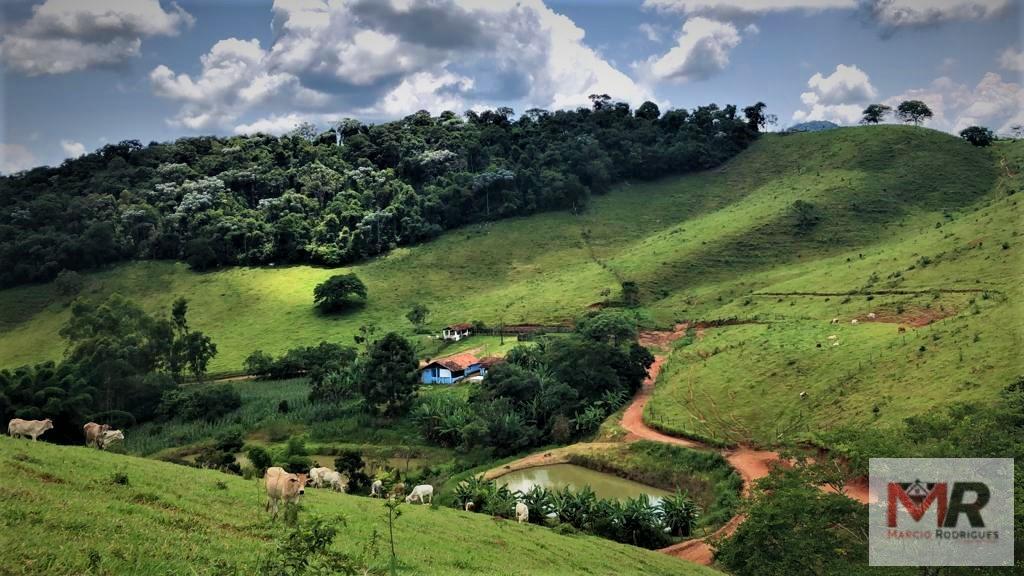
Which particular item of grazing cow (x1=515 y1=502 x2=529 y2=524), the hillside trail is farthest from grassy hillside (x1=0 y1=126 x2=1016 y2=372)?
grazing cow (x1=515 y1=502 x2=529 y2=524)

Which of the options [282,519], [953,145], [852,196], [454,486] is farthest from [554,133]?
[282,519]

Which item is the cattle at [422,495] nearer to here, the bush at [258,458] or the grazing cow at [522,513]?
the grazing cow at [522,513]

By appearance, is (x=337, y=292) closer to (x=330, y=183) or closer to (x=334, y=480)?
(x=330, y=183)

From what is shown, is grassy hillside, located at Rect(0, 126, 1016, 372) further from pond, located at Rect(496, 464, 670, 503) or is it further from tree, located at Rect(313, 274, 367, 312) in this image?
pond, located at Rect(496, 464, 670, 503)

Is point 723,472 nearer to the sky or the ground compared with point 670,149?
nearer to the ground

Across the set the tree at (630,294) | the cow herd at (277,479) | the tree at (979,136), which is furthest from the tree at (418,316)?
the tree at (979,136)

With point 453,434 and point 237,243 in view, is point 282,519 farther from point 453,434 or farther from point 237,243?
point 237,243
